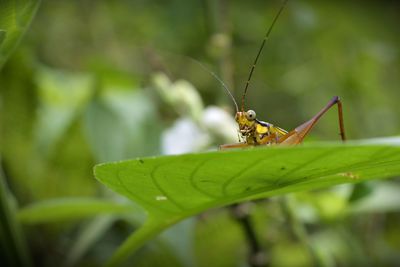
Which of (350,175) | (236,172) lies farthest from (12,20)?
(350,175)

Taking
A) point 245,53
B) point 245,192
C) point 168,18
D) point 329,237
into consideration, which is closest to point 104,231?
point 329,237

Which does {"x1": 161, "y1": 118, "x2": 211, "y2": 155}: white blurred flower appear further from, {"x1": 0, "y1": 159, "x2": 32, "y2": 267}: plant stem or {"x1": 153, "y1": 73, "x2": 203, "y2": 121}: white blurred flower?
{"x1": 0, "y1": 159, "x2": 32, "y2": 267}: plant stem

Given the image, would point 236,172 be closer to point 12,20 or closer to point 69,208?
point 12,20

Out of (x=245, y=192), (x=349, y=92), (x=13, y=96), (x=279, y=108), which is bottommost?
(x=245, y=192)

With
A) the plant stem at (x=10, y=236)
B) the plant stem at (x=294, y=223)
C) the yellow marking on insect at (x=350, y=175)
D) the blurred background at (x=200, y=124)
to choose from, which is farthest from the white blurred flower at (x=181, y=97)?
the yellow marking on insect at (x=350, y=175)

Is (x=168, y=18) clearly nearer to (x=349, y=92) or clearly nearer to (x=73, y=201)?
(x=349, y=92)

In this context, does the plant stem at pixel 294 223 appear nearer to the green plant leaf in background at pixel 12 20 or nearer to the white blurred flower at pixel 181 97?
the white blurred flower at pixel 181 97
